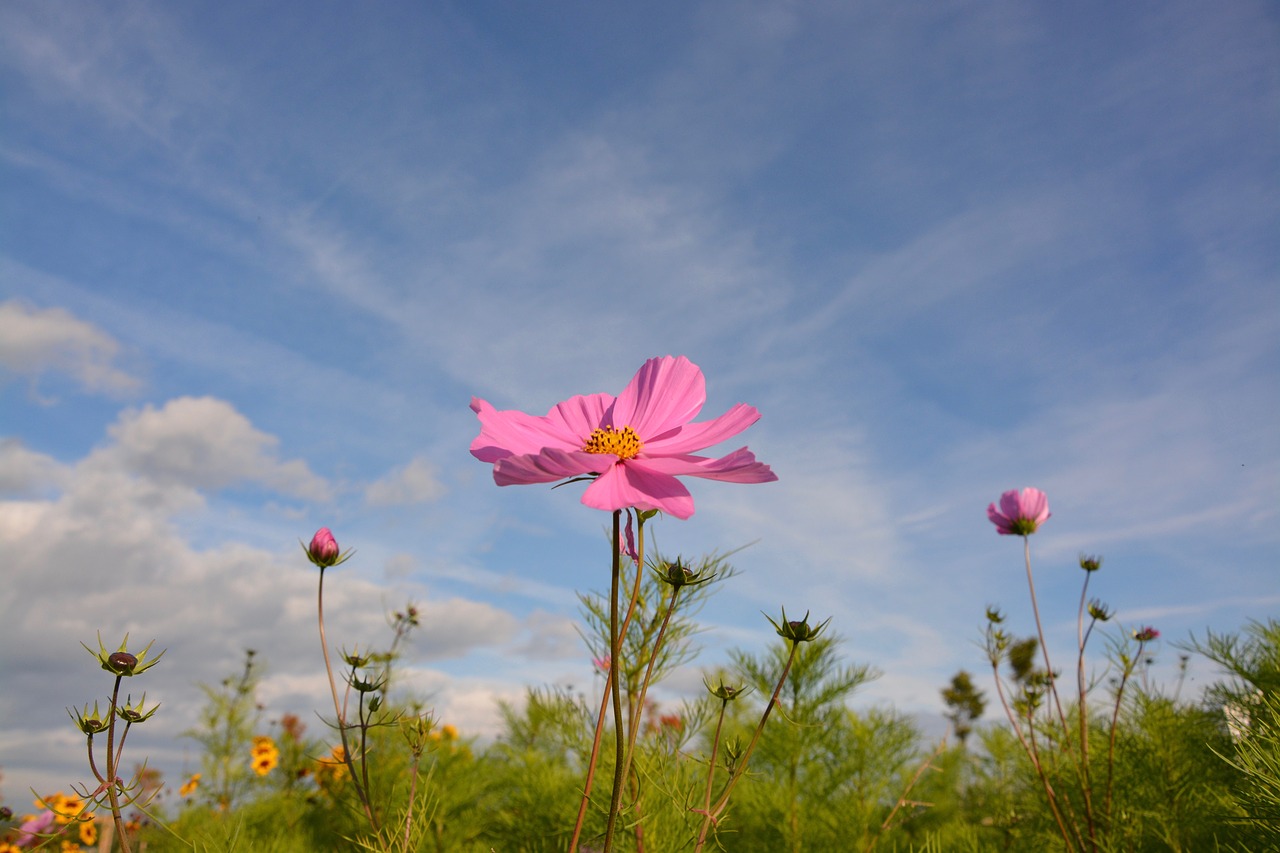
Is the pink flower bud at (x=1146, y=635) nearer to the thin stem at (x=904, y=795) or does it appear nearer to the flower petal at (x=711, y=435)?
the thin stem at (x=904, y=795)

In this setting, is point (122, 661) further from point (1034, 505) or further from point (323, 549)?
point (1034, 505)

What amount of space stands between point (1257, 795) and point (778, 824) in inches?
56.9

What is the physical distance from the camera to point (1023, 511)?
7.96 feet

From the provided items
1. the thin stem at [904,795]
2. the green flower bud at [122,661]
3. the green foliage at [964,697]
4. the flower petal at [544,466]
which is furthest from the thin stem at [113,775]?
the green foliage at [964,697]

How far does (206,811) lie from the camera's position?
10.9ft

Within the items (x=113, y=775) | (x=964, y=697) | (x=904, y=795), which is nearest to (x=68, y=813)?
(x=113, y=775)

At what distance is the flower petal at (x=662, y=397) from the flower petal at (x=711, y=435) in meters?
0.06

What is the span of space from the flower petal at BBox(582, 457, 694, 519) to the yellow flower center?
6 centimetres

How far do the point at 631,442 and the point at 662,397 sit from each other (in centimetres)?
12

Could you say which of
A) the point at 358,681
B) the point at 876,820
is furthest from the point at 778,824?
the point at 358,681

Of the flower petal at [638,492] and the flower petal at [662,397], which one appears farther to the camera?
the flower petal at [662,397]

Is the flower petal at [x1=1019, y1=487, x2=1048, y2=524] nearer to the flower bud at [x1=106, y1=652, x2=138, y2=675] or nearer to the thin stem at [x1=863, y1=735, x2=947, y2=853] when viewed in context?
the thin stem at [x1=863, y1=735, x2=947, y2=853]

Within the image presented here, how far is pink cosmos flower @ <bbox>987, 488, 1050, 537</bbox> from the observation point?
241 cm

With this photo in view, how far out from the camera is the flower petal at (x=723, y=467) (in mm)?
1006
